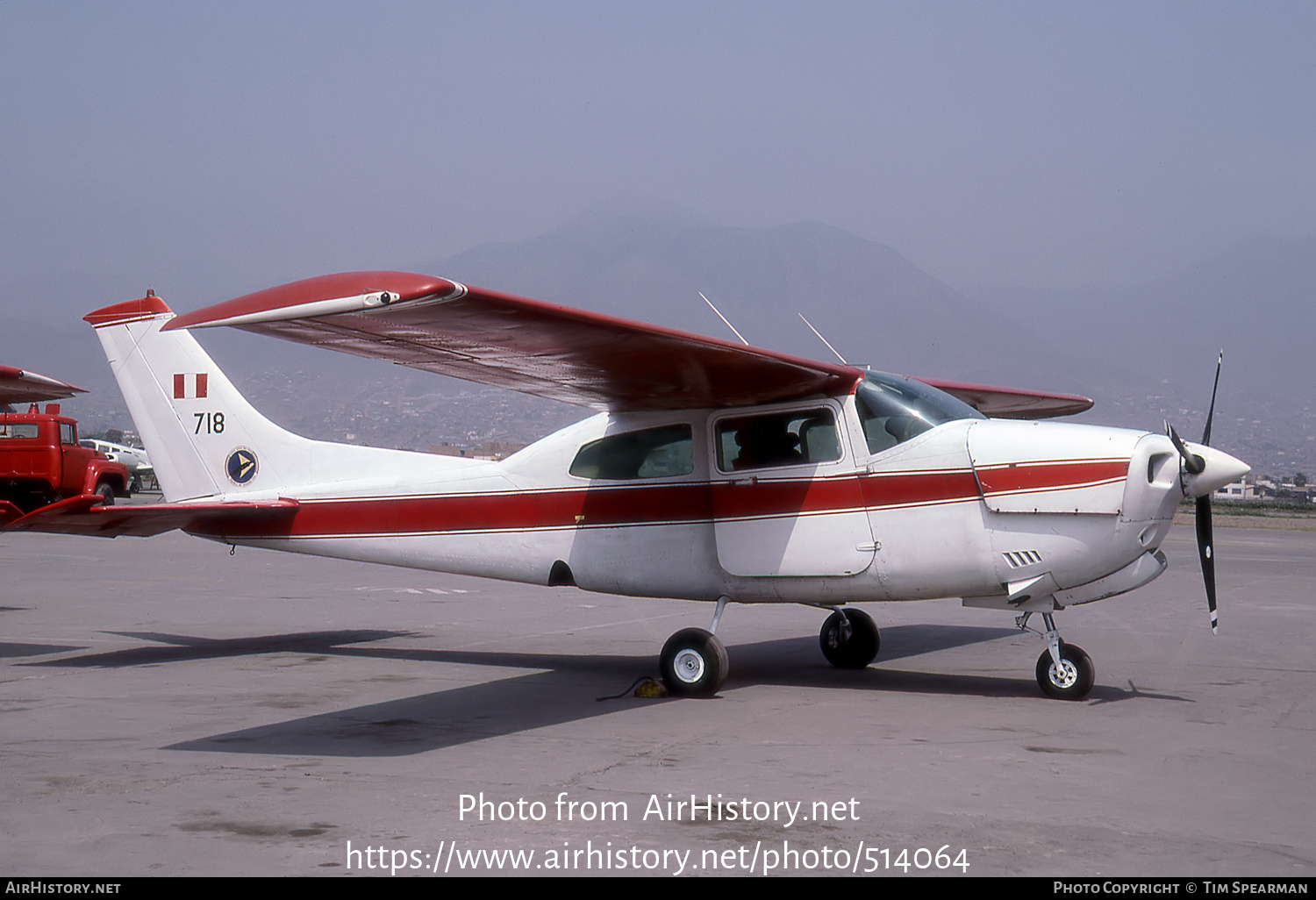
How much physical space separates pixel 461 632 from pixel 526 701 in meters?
4.17

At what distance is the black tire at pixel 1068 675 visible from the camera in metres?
8.24

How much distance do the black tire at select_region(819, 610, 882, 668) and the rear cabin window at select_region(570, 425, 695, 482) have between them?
6.69 ft

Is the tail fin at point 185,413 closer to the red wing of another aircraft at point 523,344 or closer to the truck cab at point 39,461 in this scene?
the red wing of another aircraft at point 523,344

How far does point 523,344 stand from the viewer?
774 cm

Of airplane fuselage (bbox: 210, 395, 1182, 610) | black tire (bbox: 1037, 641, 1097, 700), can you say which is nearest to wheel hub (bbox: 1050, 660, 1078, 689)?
black tire (bbox: 1037, 641, 1097, 700)

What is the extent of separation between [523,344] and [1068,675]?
450 cm

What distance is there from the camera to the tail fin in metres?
11.2

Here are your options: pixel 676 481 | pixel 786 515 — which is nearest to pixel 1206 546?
pixel 786 515

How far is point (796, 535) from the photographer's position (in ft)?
29.0

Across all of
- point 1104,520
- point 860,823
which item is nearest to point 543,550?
point 1104,520

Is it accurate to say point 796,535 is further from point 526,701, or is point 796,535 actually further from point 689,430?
point 526,701

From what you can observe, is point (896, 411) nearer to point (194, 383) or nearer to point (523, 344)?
point (523, 344)

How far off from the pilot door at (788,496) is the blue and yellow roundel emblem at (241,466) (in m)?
4.78

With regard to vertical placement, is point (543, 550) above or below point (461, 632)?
above
